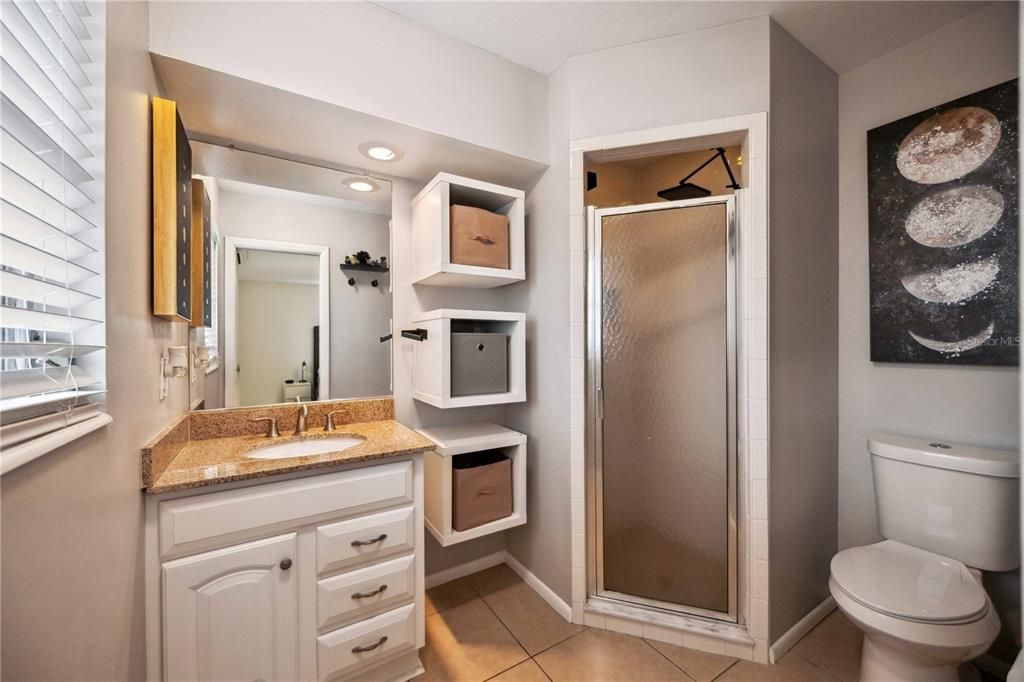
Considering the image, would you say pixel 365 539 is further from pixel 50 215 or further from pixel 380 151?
pixel 380 151

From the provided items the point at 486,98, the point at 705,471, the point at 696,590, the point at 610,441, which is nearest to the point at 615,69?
the point at 486,98

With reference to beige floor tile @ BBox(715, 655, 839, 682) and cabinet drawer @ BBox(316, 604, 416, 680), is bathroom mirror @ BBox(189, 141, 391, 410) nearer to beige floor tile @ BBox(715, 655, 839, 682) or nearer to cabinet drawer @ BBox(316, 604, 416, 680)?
cabinet drawer @ BBox(316, 604, 416, 680)

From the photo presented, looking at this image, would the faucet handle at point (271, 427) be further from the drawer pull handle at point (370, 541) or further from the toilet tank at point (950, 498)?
the toilet tank at point (950, 498)

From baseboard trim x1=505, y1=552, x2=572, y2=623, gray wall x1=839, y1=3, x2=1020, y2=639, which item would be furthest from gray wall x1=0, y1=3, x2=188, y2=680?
gray wall x1=839, y1=3, x2=1020, y2=639

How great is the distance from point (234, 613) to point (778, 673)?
193 centimetres

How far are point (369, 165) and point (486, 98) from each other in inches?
24.8

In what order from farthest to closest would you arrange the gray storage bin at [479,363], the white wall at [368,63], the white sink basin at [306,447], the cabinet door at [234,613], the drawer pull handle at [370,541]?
the gray storage bin at [479,363] < the white sink basin at [306,447] < the drawer pull handle at [370,541] < the white wall at [368,63] < the cabinet door at [234,613]

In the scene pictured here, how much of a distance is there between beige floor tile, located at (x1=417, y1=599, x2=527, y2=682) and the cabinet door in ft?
1.79

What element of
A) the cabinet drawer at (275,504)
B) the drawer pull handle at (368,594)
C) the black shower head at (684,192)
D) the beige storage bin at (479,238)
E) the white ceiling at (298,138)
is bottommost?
the drawer pull handle at (368,594)

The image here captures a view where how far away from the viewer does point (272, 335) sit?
1774 millimetres

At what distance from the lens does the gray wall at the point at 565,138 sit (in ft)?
5.16

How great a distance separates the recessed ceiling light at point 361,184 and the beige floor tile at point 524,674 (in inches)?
85.6

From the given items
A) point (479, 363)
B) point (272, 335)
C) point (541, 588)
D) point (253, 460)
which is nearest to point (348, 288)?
point (272, 335)

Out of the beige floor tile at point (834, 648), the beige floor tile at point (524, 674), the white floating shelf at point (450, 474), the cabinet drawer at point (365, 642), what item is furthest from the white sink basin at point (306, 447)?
the beige floor tile at point (834, 648)
